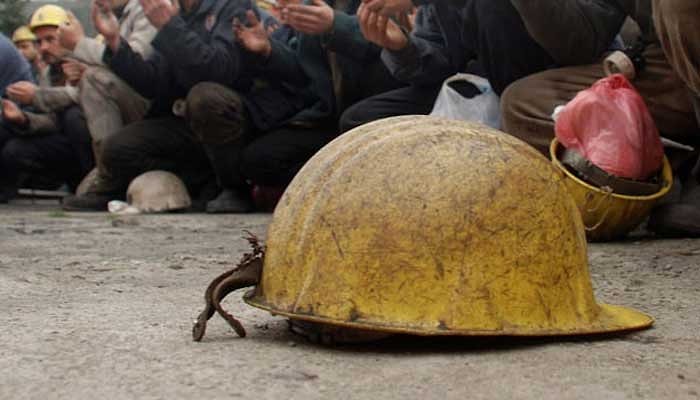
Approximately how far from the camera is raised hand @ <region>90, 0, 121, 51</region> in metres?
5.54

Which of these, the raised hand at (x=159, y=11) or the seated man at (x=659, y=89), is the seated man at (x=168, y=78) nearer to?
the raised hand at (x=159, y=11)

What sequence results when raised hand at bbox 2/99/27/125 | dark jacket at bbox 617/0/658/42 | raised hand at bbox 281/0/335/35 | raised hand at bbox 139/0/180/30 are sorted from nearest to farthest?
dark jacket at bbox 617/0/658/42 → raised hand at bbox 281/0/335/35 → raised hand at bbox 139/0/180/30 → raised hand at bbox 2/99/27/125

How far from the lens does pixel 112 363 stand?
5.66ft

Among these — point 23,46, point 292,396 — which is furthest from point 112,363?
point 23,46

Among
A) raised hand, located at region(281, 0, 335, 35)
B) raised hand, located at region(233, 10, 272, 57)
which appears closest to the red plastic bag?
raised hand, located at region(281, 0, 335, 35)

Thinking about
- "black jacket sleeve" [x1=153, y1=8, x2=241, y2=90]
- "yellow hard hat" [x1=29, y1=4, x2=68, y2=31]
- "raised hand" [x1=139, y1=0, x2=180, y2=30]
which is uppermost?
"raised hand" [x1=139, y1=0, x2=180, y2=30]

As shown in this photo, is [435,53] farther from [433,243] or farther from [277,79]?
[433,243]

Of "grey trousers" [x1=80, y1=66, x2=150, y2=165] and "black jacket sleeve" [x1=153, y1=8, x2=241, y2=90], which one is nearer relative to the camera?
"black jacket sleeve" [x1=153, y1=8, x2=241, y2=90]

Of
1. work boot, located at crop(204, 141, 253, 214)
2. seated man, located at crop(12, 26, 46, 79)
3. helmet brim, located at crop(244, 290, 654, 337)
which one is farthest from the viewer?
seated man, located at crop(12, 26, 46, 79)

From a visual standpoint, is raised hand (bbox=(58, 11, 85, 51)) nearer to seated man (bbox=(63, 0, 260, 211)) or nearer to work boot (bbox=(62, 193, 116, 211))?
seated man (bbox=(63, 0, 260, 211))

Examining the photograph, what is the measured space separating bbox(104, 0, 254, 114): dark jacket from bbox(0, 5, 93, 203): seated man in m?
1.29

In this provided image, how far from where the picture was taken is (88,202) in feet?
20.9

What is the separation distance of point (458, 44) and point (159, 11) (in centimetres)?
179

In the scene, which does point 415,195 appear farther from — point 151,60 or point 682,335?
point 151,60
